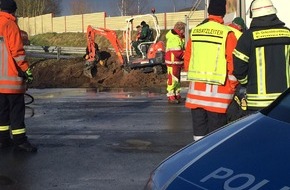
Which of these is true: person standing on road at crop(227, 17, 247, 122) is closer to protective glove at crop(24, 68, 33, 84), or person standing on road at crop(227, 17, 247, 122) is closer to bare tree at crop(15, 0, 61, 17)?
protective glove at crop(24, 68, 33, 84)

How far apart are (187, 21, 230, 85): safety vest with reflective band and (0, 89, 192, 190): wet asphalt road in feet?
4.32

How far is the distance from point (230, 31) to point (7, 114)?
3.42m

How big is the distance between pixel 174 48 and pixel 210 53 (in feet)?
23.1

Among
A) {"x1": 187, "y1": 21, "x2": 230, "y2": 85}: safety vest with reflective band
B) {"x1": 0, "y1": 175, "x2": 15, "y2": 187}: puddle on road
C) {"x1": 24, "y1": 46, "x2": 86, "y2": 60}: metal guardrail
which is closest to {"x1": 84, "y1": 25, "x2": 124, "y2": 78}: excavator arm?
{"x1": 24, "y1": 46, "x2": 86, "y2": 60}: metal guardrail

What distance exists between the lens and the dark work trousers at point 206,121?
17.4 ft

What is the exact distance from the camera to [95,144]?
7.33 meters

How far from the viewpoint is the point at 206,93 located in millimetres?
5250

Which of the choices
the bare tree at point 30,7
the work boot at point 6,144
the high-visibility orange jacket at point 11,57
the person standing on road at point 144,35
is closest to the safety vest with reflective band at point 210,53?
the high-visibility orange jacket at point 11,57

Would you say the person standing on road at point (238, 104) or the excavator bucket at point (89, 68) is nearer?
the person standing on road at point (238, 104)

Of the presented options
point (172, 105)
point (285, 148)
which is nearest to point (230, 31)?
point (285, 148)

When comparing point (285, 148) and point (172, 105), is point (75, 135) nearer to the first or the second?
point (172, 105)

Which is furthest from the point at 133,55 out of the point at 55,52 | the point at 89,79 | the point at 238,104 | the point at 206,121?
the point at 206,121

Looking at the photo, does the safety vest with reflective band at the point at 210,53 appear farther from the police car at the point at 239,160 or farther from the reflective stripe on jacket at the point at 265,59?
the police car at the point at 239,160

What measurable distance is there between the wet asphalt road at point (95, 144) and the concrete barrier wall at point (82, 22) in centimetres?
3008
